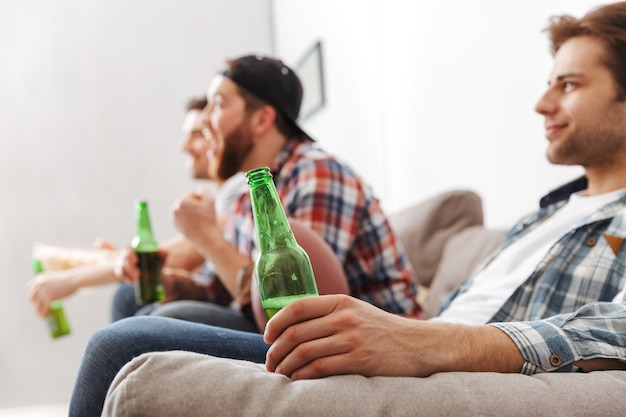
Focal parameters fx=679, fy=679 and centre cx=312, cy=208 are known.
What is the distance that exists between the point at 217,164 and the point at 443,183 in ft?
2.95

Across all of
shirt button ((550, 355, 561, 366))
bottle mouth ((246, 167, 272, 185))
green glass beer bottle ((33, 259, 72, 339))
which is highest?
bottle mouth ((246, 167, 272, 185))

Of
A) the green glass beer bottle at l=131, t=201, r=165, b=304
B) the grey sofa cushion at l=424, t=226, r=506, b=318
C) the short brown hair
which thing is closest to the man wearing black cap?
the grey sofa cushion at l=424, t=226, r=506, b=318

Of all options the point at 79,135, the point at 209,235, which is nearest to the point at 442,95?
the point at 209,235

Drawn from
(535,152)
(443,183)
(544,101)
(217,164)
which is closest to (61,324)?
(217,164)

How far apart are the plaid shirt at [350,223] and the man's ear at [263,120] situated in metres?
0.19

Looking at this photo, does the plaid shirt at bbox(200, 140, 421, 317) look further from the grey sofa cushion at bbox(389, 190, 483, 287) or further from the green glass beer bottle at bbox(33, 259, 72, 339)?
the green glass beer bottle at bbox(33, 259, 72, 339)

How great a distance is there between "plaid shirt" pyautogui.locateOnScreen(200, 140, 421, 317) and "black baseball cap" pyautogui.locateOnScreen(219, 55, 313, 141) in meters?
0.22

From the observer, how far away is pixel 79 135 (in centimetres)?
431

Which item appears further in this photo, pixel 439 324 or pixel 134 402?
pixel 439 324

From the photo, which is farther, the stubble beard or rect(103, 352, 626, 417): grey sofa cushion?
the stubble beard

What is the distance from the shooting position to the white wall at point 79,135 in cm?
412

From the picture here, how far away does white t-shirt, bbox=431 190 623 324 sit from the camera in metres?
1.16

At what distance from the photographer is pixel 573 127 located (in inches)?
48.8

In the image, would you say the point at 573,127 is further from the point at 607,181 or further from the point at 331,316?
the point at 331,316
